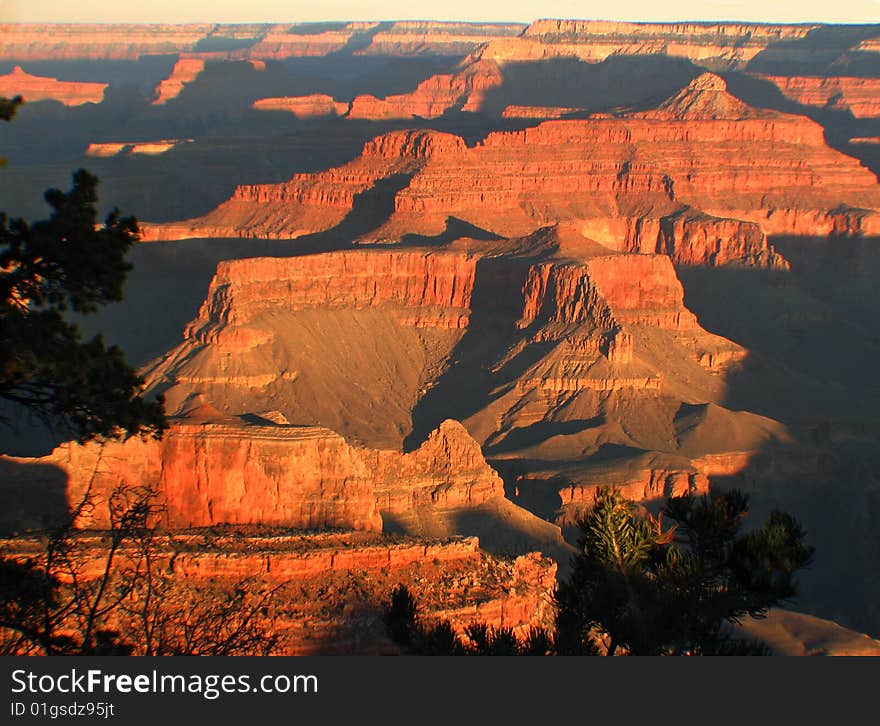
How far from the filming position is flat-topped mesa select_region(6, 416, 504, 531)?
35125 mm

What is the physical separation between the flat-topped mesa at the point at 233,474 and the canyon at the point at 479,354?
8 centimetres

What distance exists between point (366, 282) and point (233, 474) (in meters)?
53.2

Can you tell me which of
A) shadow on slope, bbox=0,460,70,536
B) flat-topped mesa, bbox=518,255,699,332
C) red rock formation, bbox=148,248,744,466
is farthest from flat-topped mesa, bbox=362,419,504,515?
flat-topped mesa, bbox=518,255,699,332

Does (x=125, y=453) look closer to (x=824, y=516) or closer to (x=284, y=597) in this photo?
(x=284, y=597)

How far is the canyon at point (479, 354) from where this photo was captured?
34812mm

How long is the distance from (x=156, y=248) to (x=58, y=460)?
2561 inches

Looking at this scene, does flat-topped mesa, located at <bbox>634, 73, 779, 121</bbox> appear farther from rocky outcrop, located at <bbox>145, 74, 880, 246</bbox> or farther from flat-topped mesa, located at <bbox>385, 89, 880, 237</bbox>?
flat-topped mesa, located at <bbox>385, 89, 880, 237</bbox>

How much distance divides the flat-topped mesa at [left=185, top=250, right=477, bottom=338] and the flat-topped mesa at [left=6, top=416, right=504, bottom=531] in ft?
137

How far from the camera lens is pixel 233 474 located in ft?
119

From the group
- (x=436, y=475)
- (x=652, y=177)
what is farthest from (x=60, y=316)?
(x=652, y=177)

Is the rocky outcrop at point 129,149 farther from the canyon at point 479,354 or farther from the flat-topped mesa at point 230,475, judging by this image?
the flat-topped mesa at point 230,475

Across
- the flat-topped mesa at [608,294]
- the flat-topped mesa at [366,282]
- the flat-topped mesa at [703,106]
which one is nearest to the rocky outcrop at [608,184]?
the flat-topped mesa at [703,106]

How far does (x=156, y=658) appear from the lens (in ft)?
59.3

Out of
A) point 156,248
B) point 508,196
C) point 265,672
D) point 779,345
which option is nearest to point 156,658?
point 265,672
